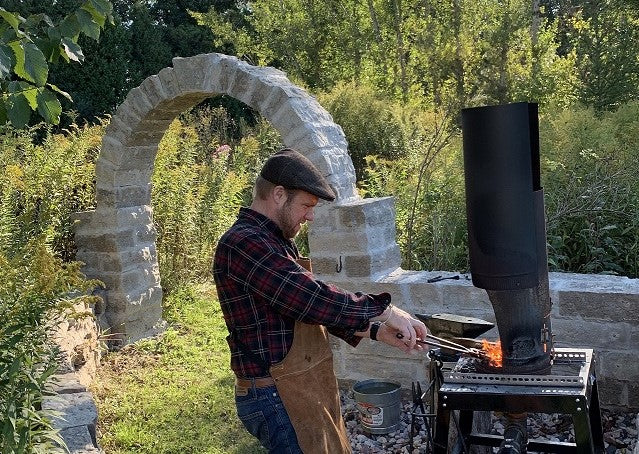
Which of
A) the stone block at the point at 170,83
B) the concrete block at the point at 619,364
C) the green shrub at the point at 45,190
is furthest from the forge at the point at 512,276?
the green shrub at the point at 45,190

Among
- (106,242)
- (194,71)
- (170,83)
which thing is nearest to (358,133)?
(106,242)

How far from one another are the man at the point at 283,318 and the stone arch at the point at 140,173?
2403 mm

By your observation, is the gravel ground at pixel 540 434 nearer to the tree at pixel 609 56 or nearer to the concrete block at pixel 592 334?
the concrete block at pixel 592 334

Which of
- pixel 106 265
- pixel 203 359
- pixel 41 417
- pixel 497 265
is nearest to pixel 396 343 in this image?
pixel 497 265

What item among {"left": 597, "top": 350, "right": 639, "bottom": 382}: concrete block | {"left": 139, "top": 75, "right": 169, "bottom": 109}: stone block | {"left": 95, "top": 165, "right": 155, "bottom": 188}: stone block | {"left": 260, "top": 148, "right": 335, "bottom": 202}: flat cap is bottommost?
{"left": 597, "top": 350, "right": 639, "bottom": 382}: concrete block

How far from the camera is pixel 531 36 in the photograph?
1348 cm

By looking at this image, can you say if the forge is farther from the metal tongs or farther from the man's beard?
the man's beard

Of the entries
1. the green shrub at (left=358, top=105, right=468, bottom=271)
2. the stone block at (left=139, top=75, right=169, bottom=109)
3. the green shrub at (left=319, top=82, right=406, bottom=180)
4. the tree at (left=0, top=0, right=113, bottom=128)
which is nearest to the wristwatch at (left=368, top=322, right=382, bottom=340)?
the tree at (left=0, top=0, right=113, bottom=128)

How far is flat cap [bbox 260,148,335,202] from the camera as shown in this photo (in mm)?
2670

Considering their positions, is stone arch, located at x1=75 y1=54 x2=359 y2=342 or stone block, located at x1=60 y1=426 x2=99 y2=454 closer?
stone block, located at x1=60 y1=426 x2=99 y2=454

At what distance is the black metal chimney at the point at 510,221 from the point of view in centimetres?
276

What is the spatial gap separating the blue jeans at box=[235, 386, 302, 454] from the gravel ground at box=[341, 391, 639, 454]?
1.75m

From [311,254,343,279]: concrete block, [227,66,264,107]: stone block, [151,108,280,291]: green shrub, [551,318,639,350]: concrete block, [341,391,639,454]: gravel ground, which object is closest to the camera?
[341,391,639,454]: gravel ground

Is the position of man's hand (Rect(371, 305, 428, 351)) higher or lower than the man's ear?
lower
